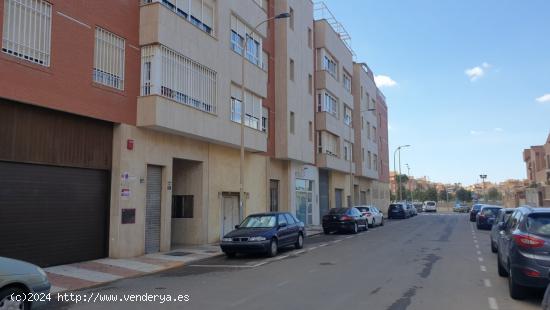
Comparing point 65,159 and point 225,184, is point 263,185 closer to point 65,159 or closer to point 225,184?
point 225,184

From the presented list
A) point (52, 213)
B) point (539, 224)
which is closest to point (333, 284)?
point (539, 224)

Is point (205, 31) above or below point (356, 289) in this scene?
above

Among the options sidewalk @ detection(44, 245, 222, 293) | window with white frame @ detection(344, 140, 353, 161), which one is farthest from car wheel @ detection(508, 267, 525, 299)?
window with white frame @ detection(344, 140, 353, 161)

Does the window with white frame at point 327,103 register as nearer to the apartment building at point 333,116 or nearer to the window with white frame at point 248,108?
the apartment building at point 333,116

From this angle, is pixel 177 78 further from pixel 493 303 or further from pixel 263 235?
pixel 493 303

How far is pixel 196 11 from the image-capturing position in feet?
65.4

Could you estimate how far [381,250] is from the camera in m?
18.0

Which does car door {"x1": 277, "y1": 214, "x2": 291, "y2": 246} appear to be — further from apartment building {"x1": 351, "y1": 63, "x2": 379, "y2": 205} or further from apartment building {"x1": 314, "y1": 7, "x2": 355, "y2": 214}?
apartment building {"x1": 351, "y1": 63, "x2": 379, "y2": 205}

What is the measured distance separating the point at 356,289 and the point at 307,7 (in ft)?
87.4

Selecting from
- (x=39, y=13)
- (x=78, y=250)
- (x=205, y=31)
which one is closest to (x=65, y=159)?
(x=78, y=250)

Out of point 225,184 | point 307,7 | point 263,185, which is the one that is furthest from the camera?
point 307,7

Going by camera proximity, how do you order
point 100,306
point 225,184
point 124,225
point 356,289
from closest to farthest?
point 100,306 → point 356,289 → point 124,225 → point 225,184

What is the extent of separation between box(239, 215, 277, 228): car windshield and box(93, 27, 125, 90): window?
6.50 m

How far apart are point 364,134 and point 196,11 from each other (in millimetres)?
32152
